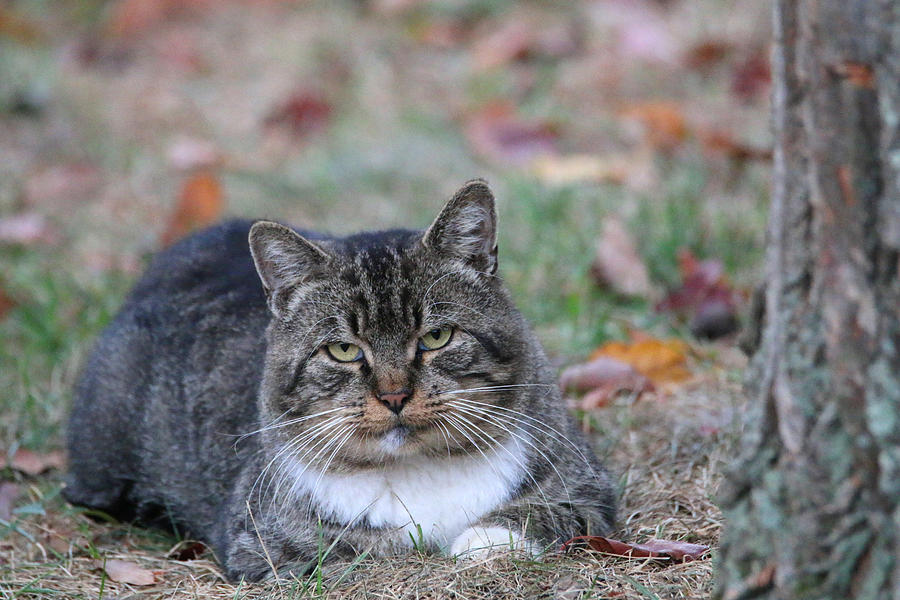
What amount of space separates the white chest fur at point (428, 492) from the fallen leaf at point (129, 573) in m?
0.52

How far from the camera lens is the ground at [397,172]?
10.5 feet

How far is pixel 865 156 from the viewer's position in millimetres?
1788

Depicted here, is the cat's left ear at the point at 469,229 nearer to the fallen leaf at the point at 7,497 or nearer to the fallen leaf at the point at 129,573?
the fallen leaf at the point at 129,573

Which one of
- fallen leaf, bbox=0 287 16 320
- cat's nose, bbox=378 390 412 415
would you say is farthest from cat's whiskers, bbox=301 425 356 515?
fallen leaf, bbox=0 287 16 320

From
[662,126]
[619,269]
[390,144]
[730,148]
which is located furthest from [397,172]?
[619,269]

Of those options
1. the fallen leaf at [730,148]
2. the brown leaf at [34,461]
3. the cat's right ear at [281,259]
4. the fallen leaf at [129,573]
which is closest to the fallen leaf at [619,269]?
the fallen leaf at [730,148]

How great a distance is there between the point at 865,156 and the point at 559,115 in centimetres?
520

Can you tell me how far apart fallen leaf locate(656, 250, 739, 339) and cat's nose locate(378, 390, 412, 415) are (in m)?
2.07

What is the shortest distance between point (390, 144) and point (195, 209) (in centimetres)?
153

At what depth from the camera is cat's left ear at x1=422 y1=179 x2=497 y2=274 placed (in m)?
2.99

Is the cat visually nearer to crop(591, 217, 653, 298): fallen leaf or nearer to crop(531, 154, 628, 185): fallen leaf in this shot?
crop(591, 217, 653, 298): fallen leaf

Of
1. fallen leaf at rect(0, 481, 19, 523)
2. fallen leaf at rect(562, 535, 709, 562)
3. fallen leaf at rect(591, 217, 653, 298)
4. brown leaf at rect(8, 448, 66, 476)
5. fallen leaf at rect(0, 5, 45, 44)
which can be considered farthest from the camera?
fallen leaf at rect(0, 5, 45, 44)

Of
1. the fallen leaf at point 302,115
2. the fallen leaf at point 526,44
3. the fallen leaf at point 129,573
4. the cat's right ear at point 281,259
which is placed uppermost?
the fallen leaf at point 526,44

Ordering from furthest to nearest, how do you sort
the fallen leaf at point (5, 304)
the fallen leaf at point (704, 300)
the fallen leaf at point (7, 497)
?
1. the fallen leaf at point (5, 304)
2. the fallen leaf at point (704, 300)
3. the fallen leaf at point (7, 497)
